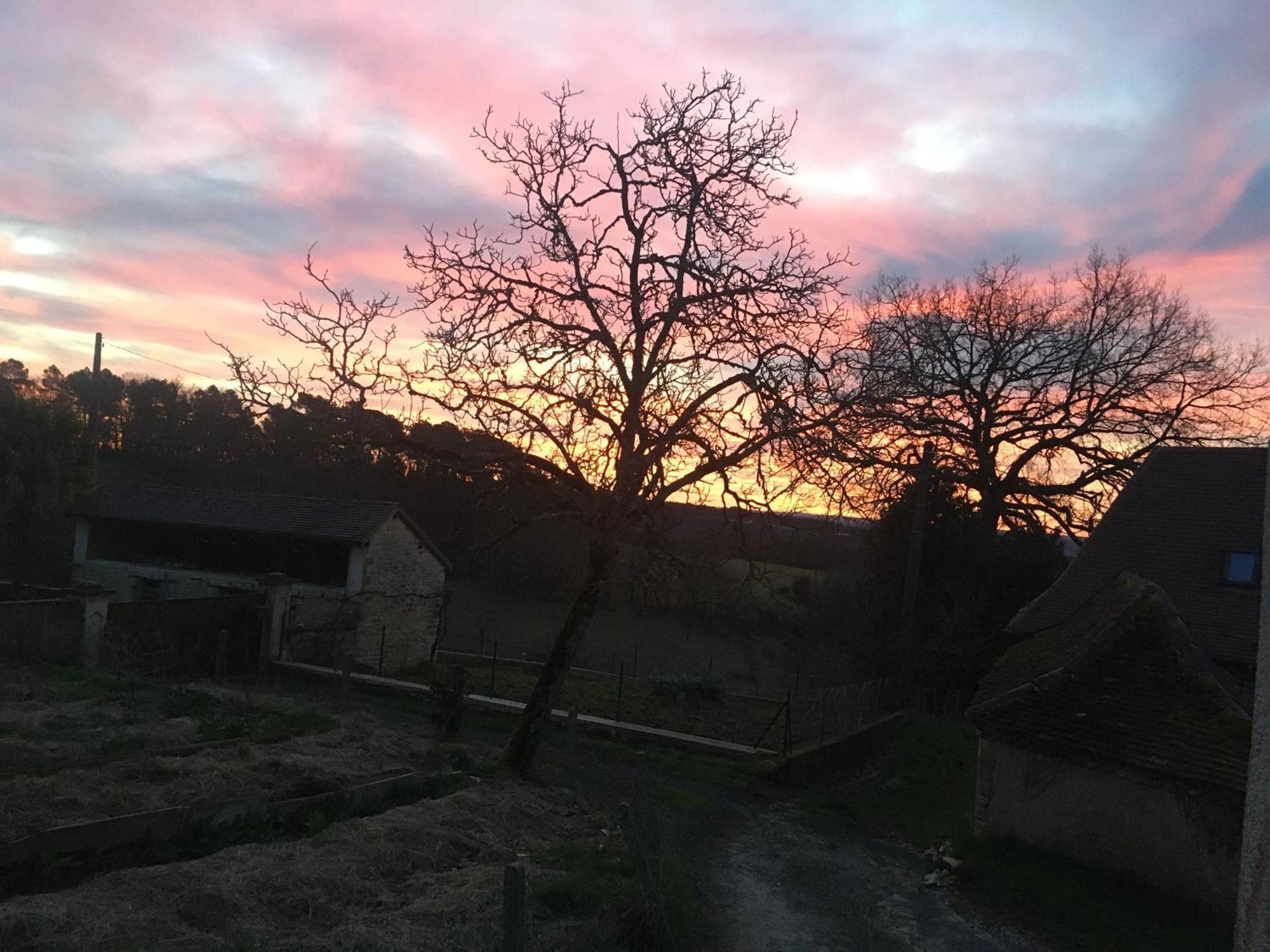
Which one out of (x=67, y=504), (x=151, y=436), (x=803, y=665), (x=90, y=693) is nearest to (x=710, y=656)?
(x=803, y=665)

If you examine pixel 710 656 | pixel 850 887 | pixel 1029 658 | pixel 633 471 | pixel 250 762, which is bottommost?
pixel 710 656

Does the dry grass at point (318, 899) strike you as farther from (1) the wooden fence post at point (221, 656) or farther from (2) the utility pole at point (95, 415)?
(2) the utility pole at point (95, 415)

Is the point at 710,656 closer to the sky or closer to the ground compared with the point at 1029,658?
closer to the ground

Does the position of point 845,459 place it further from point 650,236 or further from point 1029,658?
point 1029,658

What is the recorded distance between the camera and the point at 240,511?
27.8 m

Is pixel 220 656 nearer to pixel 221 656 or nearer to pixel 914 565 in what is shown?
pixel 221 656

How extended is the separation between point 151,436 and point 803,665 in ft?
121

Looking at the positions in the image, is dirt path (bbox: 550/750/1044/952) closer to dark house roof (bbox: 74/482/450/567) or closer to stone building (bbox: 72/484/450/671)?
stone building (bbox: 72/484/450/671)

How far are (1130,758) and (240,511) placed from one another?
2558 centimetres

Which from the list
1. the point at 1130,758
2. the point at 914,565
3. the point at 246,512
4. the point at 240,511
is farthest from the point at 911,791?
the point at 240,511

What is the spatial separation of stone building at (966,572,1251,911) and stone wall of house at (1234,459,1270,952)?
204 inches

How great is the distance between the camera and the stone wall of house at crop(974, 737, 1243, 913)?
9859mm

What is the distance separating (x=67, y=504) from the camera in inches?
1243

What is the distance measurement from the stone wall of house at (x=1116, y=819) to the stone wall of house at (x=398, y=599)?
17259 millimetres
